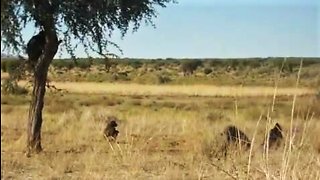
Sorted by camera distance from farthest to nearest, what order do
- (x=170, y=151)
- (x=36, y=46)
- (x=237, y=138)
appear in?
(x=170, y=151) → (x=36, y=46) → (x=237, y=138)

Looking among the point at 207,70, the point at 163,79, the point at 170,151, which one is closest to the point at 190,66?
the point at 163,79

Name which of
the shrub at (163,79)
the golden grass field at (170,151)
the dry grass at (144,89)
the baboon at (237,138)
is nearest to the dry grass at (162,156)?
the golden grass field at (170,151)

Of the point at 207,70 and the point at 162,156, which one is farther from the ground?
the point at 162,156

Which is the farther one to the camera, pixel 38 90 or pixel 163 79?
pixel 163 79

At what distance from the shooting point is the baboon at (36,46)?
13280mm

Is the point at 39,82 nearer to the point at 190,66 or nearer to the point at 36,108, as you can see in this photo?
the point at 36,108

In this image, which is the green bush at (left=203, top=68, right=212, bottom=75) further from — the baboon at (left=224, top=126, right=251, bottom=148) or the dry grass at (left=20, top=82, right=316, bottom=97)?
the baboon at (left=224, top=126, right=251, bottom=148)

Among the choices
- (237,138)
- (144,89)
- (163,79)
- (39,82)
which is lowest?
(144,89)

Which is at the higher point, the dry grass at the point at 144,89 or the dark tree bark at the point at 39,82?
the dark tree bark at the point at 39,82

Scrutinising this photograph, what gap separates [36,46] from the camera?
13391 mm

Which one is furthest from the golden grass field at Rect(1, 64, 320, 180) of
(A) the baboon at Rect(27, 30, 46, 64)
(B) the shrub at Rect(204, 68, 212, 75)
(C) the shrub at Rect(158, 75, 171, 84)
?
(C) the shrub at Rect(158, 75, 171, 84)

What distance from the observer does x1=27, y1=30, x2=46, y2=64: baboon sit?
13.3 m

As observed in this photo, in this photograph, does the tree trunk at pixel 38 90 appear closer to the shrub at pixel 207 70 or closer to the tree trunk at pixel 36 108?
the tree trunk at pixel 36 108

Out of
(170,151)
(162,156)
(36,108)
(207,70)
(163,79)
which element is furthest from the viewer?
(163,79)
